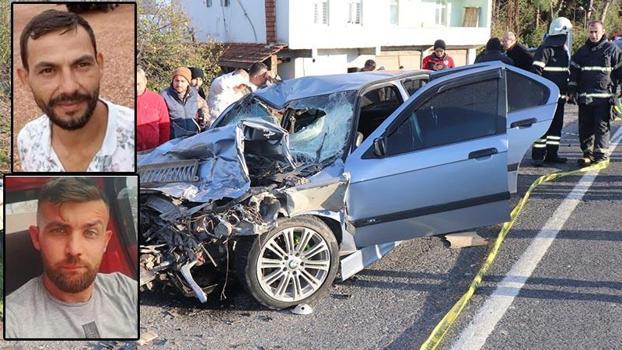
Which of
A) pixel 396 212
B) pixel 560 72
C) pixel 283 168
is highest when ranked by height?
pixel 560 72

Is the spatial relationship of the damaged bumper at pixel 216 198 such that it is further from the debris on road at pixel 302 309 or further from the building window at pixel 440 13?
the building window at pixel 440 13

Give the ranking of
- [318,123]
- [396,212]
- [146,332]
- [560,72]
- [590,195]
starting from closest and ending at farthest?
[146,332], [396,212], [318,123], [590,195], [560,72]

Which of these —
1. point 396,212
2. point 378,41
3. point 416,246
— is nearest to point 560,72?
point 416,246

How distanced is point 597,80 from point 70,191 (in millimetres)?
7152

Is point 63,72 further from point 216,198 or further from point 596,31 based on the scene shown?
point 596,31

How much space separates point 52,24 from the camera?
278 centimetres

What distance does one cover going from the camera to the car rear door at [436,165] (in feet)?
15.6

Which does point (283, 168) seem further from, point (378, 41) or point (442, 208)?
point (378, 41)

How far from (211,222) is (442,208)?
1.78m

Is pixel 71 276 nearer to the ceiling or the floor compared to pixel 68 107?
nearer to the floor

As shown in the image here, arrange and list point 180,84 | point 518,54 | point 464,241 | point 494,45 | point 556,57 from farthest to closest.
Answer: point 518,54 → point 494,45 → point 556,57 → point 180,84 → point 464,241

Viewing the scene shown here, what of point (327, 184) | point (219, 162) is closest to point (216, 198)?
point (219, 162)

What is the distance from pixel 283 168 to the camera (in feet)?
16.1

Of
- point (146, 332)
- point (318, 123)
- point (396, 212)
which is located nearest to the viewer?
point (146, 332)
